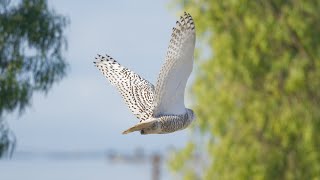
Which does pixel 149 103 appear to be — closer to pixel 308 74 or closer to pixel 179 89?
pixel 179 89

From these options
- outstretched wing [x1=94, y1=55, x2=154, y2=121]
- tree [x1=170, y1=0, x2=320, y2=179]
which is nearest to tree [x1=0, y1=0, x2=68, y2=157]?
tree [x1=170, y1=0, x2=320, y2=179]

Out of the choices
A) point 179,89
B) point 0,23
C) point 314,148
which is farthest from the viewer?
point 0,23

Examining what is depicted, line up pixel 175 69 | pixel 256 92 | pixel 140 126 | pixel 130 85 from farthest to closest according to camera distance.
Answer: pixel 256 92, pixel 130 85, pixel 175 69, pixel 140 126

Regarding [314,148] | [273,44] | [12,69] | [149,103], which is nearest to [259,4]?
[273,44]

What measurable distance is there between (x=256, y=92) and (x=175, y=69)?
15.8 m

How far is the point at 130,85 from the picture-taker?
36.7 ft

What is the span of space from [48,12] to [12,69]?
1.29 m

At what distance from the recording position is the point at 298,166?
84.4 ft

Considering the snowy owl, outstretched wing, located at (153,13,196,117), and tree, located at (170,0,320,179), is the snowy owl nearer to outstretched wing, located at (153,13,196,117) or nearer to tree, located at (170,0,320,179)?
outstretched wing, located at (153,13,196,117)

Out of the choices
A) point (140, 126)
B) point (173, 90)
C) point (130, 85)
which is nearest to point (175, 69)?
point (173, 90)

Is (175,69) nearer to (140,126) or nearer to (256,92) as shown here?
(140,126)

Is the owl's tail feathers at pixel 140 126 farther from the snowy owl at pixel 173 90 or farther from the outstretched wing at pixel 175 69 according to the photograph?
the outstretched wing at pixel 175 69

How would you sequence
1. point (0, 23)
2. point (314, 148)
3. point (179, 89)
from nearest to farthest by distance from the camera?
point (179, 89)
point (314, 148)
point (0, 23)

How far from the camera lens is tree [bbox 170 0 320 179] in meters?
25.2
